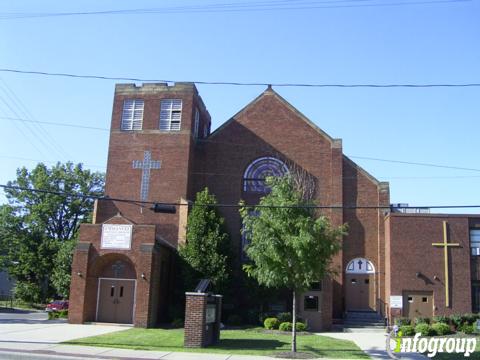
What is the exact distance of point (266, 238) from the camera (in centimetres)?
2106

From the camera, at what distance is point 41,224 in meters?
59.1

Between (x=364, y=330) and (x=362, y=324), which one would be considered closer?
(x=364, y=330)

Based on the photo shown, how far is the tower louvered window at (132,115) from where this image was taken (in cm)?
3862

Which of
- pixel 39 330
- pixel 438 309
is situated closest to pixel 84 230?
pixel 39 330

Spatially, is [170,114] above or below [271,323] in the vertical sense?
above

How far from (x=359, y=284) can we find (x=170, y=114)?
1742 cm

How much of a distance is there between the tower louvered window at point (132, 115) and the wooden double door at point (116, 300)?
1181 centimetres

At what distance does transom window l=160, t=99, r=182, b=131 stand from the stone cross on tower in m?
2.30

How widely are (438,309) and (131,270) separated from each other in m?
18.7

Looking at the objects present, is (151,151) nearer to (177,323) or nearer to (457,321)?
(177,323)

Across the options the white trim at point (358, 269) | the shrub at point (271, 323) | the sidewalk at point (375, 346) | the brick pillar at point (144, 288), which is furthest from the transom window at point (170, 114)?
the sidewalk at point (375, 346)

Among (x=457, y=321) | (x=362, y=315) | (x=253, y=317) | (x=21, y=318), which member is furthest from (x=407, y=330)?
(x=21, y=318)

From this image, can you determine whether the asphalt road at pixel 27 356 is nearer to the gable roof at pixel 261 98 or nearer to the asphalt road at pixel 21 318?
the asphalt road at pixel 21 318

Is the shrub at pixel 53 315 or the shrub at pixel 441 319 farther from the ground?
the shrub at pixel 441 319
